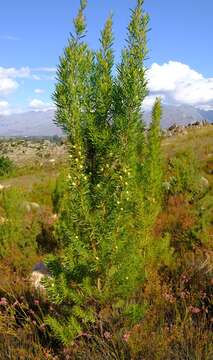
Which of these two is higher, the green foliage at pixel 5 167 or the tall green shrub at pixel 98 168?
the tall green shrub at pixel 98 168

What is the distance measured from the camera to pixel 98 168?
5.19 metres

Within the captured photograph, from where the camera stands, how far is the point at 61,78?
484 centimetres

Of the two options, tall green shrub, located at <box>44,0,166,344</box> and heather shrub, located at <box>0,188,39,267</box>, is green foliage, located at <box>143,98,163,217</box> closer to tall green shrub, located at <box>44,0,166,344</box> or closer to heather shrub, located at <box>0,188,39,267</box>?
tall green shrub, located at <box>44,0,166,344</box>

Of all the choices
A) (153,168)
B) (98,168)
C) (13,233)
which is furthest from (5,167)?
(98,168)

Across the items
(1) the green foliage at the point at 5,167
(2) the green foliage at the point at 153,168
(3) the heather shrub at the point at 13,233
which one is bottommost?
(1) the green foliage at the point at 5,167

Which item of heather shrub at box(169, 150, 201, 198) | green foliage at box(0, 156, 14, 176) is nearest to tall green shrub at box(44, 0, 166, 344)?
heather shrub at box(169, 150, 201, 198)

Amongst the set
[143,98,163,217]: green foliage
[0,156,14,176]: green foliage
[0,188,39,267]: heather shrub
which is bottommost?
[0,156,14,176]: green foliage

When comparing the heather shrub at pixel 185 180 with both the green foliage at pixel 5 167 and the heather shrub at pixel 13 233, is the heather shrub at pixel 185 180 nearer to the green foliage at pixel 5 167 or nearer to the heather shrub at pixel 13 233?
the heather shrub at pixel 13 233

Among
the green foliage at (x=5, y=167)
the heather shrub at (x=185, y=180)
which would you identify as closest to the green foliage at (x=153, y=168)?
the heather shrub at (x=185, y=180)

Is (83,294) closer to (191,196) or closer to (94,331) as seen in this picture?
(94,331)

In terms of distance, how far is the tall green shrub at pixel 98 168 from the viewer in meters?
4.86

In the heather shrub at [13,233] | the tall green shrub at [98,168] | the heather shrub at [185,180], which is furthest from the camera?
the heather shrub at [185,180]

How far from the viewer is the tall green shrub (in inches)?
191

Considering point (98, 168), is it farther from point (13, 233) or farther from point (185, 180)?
point (185, 180)
